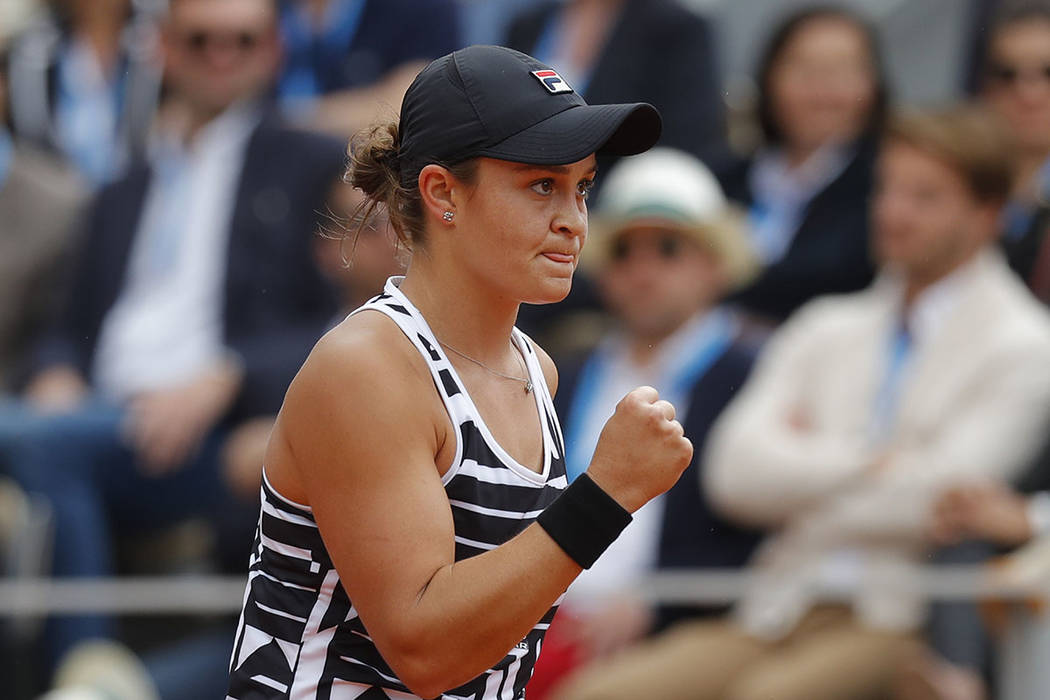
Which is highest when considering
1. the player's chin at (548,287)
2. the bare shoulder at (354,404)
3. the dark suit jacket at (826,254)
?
the player's chin at (548,287)

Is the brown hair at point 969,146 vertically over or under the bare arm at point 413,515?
under

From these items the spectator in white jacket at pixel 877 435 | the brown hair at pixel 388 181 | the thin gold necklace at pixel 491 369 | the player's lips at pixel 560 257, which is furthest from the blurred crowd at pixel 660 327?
the player's lips at pixel 560 257

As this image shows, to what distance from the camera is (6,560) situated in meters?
5.18

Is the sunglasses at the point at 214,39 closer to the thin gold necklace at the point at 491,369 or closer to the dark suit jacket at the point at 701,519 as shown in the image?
the dark suit jacket at the point at 701,519

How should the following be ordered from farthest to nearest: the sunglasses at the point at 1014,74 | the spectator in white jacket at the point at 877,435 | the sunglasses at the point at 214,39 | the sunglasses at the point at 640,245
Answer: the sunglasses at the point at 214,39 < the sunglasses at the point at 1014,74 < the sunglasses at the point at 640,245 < the spectator in white jacket at the point at 877,435

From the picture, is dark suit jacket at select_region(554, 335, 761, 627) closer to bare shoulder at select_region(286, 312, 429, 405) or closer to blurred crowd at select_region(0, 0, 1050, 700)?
blurred crowd at select_region(0, 0, 1050, 700)

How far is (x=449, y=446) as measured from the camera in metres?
2.04

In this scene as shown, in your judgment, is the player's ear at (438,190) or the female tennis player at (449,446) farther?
the player's ear at (438,190)

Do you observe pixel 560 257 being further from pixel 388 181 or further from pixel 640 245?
pixel 640 245

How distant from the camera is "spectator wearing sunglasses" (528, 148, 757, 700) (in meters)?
4.50

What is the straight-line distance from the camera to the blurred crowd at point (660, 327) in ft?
14.3

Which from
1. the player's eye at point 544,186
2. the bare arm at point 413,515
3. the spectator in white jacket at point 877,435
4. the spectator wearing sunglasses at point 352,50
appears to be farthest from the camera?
→ the spectator wearing sunglasses at point 352,50

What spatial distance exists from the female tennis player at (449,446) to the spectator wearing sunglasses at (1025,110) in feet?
9.86

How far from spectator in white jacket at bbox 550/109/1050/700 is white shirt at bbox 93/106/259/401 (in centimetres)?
177
